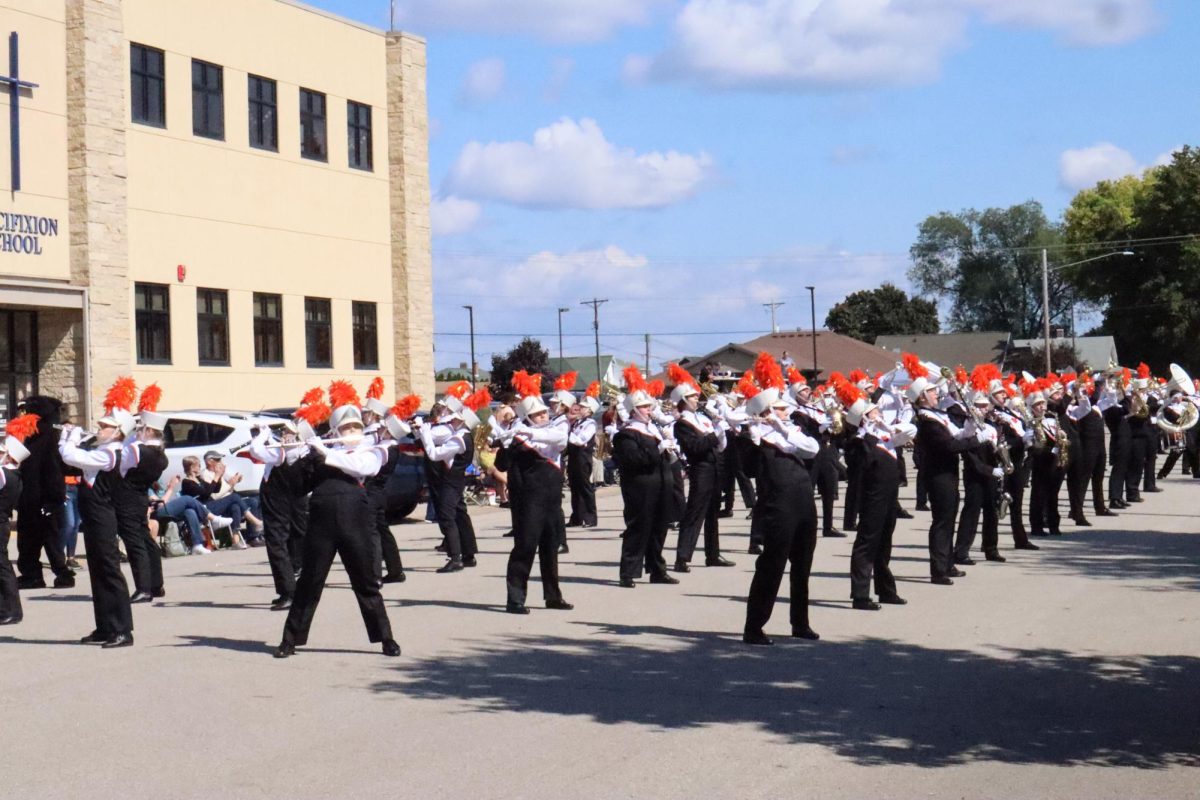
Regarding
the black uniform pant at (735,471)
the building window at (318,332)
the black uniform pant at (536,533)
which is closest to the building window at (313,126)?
the building window at (318,332)

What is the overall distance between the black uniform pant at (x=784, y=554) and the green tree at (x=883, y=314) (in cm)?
11022

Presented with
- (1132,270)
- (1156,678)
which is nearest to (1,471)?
(1156,678)

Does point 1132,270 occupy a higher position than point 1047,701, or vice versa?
point 1132,270

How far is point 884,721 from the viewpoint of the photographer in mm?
8391

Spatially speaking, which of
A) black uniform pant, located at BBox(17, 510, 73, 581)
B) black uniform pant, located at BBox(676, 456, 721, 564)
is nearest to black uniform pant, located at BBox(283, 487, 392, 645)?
black uniform pant, located at BBox(676, 456, 721, 564)

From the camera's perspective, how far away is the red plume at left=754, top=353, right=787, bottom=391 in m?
12.1

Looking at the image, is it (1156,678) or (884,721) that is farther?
(1156,678)

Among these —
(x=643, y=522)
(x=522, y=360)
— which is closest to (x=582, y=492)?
(x=643, y=522)

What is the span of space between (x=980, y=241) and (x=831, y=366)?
29693 millimetres

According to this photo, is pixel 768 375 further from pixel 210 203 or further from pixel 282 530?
pixel 210 203

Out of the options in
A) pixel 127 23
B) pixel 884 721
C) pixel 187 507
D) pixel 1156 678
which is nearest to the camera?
pixel 884 721

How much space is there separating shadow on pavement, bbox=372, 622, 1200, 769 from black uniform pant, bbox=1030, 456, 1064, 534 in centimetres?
792

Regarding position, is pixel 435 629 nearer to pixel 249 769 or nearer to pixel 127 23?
pixel 249 769

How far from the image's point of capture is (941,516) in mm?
14094
